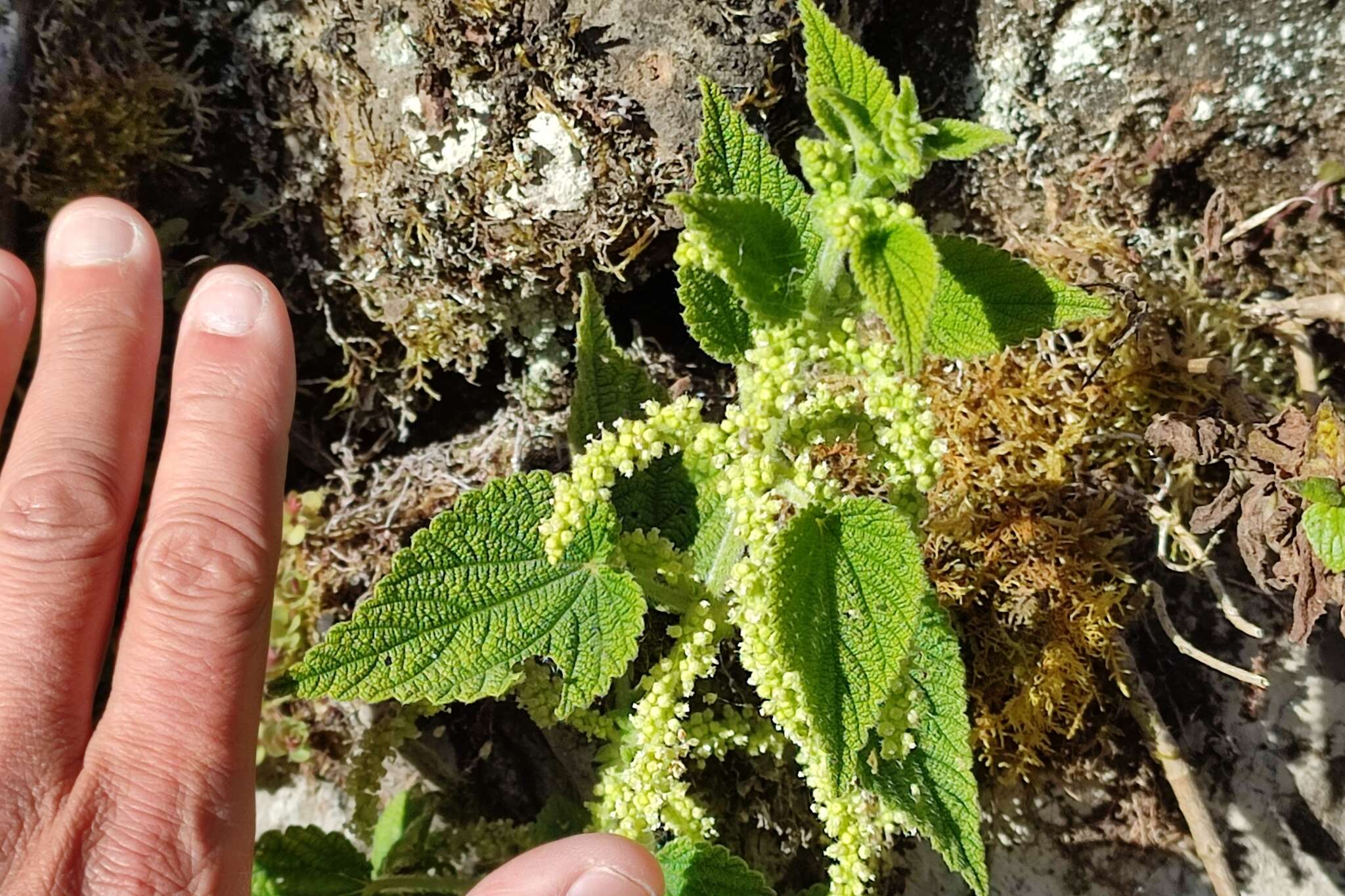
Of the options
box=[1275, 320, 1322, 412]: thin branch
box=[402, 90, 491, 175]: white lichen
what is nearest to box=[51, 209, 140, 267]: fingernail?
box=[402, 90, 491, 175]: white lichen

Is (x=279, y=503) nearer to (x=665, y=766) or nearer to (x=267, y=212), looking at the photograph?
(x=267, y=212)

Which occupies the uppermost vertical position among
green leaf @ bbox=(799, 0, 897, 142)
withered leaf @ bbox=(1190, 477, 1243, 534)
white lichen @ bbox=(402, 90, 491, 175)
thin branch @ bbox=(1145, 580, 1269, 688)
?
white lichen @ bbox=(402, 90, 491, 175)

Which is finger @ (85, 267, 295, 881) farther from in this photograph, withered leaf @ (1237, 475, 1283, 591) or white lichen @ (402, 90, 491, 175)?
withered leaf @ (1237, 475, 1283, 591)

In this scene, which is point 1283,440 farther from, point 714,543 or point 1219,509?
point 714,543

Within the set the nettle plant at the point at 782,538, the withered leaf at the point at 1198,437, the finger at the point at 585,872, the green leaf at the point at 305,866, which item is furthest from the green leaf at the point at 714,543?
the green leaf at the point at 305,866

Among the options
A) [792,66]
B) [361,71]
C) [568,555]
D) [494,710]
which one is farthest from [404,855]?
[792,66]

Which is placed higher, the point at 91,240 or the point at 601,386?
the point at 91,240

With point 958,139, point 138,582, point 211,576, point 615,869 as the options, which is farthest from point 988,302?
point 138,582
